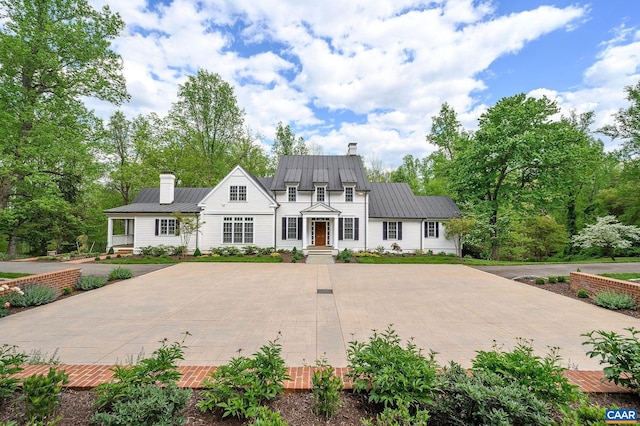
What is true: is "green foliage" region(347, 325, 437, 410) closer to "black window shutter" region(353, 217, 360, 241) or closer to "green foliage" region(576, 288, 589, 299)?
"green foliage" region(576, 288, 589, 299)

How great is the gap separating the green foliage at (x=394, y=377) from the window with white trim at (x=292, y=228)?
676 inches

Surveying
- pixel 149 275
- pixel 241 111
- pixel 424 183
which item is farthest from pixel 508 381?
pixel 424 183

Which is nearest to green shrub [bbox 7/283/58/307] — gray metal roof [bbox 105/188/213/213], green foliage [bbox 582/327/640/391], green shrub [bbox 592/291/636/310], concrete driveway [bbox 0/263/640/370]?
concrete driveway [bbox 0/263/640/370]

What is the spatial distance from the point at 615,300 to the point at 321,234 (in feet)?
51.8

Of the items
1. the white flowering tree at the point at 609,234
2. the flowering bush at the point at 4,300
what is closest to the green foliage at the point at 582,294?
the white flowering tree at the point at 609,234

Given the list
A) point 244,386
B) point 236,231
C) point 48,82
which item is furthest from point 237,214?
point 244,386

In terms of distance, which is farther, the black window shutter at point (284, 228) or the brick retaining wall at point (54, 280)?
the black window shutter at point (284, 228)

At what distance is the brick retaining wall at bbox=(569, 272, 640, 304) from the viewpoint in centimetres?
758

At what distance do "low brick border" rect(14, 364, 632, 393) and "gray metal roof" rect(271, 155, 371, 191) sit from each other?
1726 centimetres

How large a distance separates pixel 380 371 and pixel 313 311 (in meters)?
4.20

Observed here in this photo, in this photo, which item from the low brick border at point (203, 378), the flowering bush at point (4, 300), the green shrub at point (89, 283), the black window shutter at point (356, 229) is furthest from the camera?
the black window shutter at point (356, 229)

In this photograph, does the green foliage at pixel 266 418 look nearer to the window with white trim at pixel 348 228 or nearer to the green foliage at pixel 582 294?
the green foliage at pixel 582 294

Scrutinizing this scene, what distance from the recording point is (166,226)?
19.9 meters

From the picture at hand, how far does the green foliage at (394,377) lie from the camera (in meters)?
2.71
